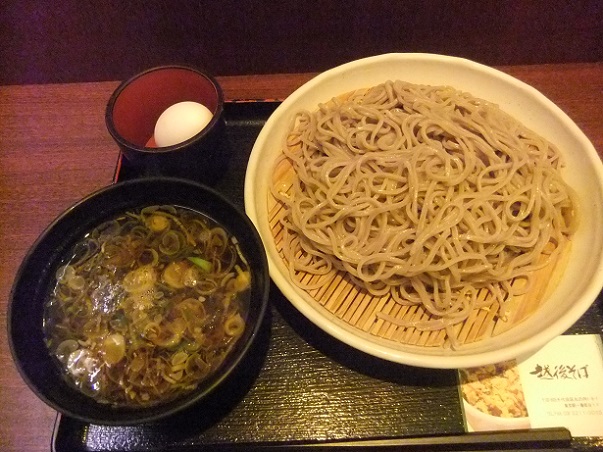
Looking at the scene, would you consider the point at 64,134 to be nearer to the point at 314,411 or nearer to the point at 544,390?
the point at 314,411

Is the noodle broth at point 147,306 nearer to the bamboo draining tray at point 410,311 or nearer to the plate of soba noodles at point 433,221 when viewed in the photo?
the plate of soba noodles at point 433,221

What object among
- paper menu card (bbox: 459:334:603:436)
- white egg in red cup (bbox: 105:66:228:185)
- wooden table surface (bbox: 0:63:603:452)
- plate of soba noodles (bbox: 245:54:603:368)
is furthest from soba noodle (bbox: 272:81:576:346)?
wooden table surface (bbox: 0:63:603:452)

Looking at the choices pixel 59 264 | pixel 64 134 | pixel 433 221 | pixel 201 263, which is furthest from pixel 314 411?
pixel 64 134

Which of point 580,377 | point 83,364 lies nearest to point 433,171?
point 580,377

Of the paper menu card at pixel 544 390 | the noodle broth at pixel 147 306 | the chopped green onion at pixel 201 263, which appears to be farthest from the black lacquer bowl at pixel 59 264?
the paper menu card at pixel 544 390

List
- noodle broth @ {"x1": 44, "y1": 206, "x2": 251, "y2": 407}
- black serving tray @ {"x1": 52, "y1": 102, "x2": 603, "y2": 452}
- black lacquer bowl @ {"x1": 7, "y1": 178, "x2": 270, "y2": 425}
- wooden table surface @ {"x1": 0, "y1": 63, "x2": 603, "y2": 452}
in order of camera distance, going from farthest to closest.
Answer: wooden table surface @ {"x1": 0, "y1": 63, "x2": 603, "y2": 452}, black serving tray @ {"x1": 52, "y1": 102, "x2": 603, "y2": 452}, noodle broth @ {"x1": 44, "y1": 206, "x2": 251, "y2": 407}, black lacquer bowl @ {"x1": 7, "y1": 178, "x2": 270, "y2": 425}

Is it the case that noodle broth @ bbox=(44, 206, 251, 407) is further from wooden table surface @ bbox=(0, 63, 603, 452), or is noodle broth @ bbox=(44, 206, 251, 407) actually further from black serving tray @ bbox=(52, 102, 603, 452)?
wooden table surface @ bbox=(0, 63, 603, 452)

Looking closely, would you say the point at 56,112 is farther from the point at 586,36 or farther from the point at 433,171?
the point at 586,36
